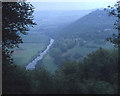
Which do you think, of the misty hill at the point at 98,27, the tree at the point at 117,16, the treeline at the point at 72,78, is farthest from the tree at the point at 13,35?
the misty hill at the point at 98,27

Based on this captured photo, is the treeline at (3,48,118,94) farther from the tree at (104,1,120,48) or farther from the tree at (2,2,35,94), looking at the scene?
the tree at (104,1,120,48)

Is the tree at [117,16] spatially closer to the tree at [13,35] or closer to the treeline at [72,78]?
the treeline at [72,78]

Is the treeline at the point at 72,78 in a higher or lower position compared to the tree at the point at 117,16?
lower

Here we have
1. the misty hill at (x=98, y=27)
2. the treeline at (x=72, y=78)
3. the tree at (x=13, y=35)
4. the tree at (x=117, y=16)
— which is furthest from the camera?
the misty hill at (x=98, y=27)

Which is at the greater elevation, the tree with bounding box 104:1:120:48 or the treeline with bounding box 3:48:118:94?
the tree with bounding box 104:1:120:48

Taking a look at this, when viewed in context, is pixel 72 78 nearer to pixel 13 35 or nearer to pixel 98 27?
pixel 13 35

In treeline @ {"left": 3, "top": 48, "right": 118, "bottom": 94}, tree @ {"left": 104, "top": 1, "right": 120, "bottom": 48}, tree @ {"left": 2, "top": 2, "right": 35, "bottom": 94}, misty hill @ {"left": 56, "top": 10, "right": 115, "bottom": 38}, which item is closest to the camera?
treeline @ {"left": 3, "top": 48, "right": 118, "bottom": 94}

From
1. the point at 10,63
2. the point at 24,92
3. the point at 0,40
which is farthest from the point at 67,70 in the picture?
the point at 0,40

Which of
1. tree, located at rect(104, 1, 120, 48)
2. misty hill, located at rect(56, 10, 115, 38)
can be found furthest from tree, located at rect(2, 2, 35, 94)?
misty hill, located at rect(56, 10, 115, 38)

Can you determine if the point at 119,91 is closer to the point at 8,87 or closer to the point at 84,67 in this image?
the point at 84,67
